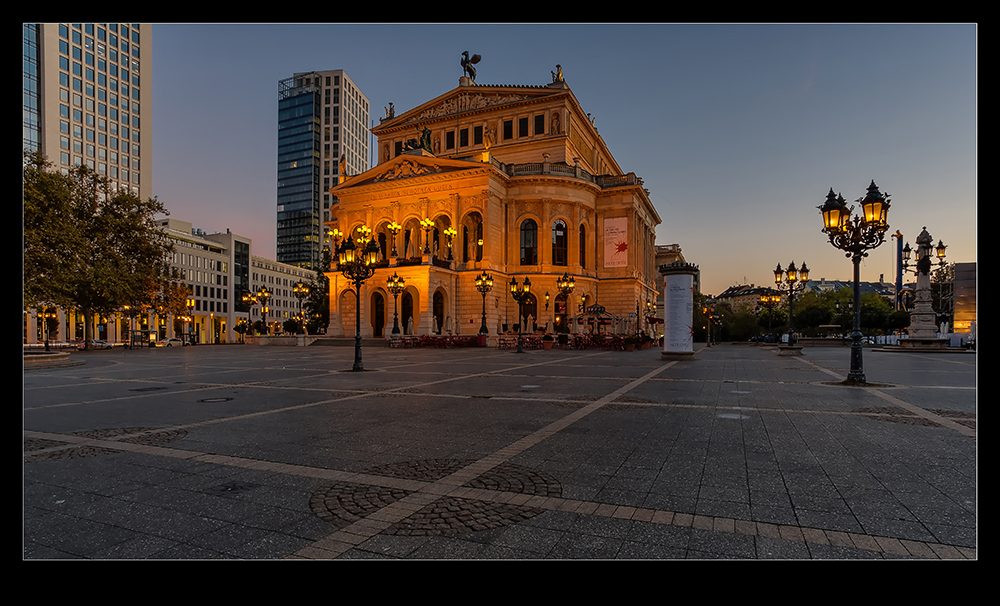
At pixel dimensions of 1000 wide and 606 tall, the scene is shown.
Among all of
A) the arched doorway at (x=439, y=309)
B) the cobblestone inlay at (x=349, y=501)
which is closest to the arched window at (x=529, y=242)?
the arched doorway at (x=439, y=309)

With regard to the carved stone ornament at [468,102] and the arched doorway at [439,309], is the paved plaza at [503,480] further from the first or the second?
the carved stone ornament at [468,102]

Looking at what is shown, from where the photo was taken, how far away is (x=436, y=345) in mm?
40219

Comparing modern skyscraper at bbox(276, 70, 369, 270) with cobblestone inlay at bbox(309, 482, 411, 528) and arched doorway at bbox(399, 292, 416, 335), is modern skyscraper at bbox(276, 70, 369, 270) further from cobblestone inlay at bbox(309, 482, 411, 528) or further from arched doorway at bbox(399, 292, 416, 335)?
cobblestone inlay at bbox(309, 482, 411, 528)

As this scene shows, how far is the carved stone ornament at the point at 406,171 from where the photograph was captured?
55.5 meters

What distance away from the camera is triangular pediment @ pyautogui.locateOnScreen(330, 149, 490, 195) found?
178ft

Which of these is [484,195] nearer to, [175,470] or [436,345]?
[436,345]

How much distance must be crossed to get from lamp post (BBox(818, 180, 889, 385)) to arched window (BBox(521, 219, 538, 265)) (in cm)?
4276

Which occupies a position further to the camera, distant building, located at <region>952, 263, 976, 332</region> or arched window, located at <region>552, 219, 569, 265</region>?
arched window, located at <region>552, 219, 569, 265</region>

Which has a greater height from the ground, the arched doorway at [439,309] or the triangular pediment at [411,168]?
the triangular pediment at [411,168]

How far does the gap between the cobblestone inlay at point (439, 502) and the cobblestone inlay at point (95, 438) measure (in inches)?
140

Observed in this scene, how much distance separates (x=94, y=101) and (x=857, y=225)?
10084 centimetres

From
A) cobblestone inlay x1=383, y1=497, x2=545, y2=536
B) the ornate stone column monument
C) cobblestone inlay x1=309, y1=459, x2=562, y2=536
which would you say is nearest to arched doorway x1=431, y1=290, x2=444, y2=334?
the ornate stone column monument

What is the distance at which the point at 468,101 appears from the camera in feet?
217

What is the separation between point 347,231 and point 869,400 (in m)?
57.1
